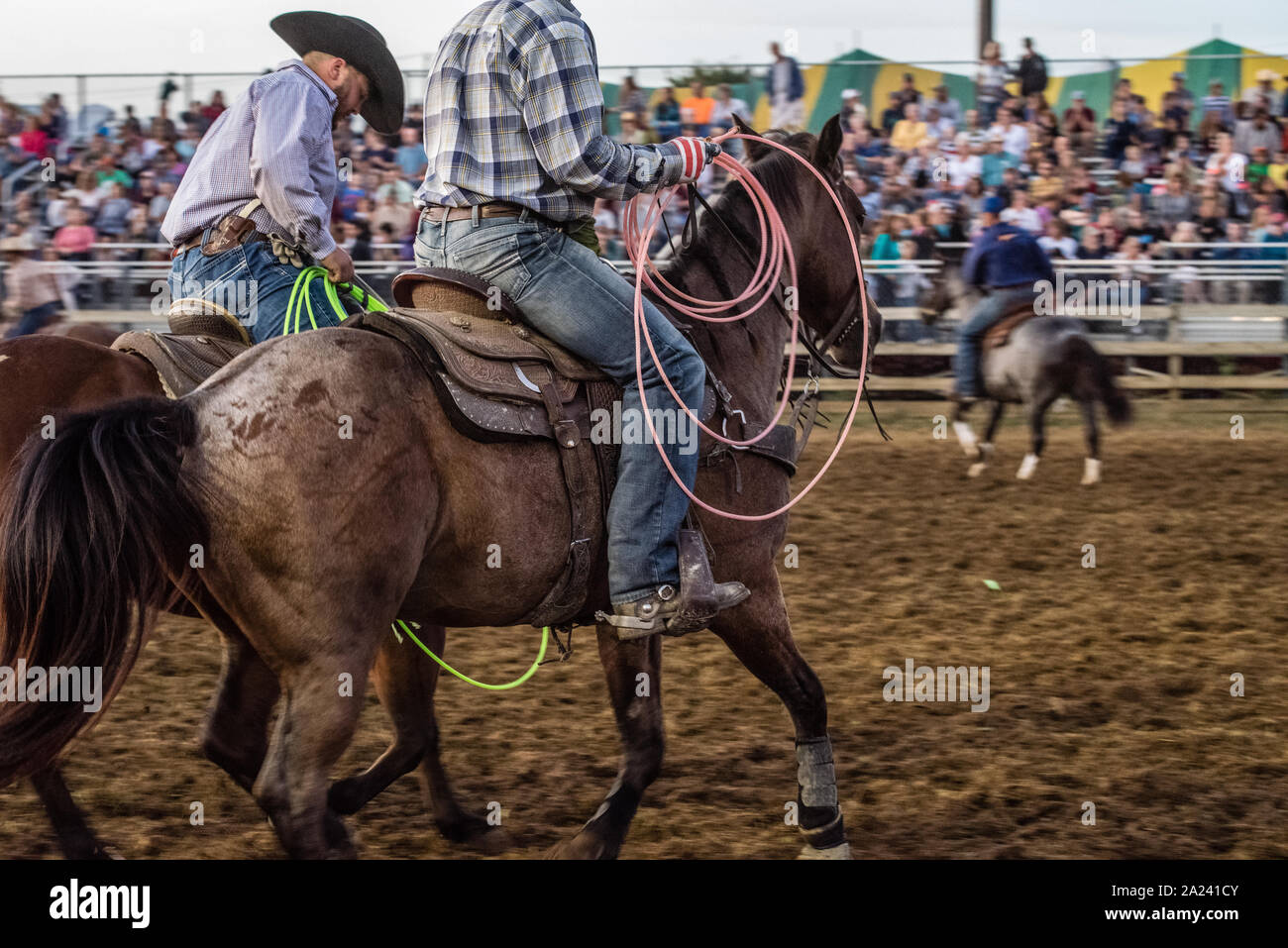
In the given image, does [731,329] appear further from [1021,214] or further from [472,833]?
Answer: [1021,214]

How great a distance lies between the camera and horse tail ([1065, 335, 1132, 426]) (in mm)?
10445

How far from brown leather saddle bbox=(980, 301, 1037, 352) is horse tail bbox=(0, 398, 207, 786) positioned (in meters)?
8.84

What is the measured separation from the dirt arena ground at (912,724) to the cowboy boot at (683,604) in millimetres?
839

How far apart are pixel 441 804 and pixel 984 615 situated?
338 centimetres

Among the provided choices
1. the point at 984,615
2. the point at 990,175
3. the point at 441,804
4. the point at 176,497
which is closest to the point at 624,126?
the point at 990,175

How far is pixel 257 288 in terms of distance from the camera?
14.6 ft

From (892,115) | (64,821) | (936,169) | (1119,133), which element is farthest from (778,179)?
(1119,133)

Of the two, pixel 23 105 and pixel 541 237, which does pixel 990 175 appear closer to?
pixel 23 105

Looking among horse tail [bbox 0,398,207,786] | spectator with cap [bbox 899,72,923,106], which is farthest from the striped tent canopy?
horse tail [bbox 0,398,207,786]

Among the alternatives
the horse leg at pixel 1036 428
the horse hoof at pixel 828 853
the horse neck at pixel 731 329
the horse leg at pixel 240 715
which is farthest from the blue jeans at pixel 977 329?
the horse leg at pixel 240 715

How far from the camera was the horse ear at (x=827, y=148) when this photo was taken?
459 cm

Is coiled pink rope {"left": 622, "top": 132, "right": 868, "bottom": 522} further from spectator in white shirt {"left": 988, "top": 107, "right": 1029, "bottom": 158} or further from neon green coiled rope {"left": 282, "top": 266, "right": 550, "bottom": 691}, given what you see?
spectator in white shirt {"left": 988, "top": 107, "right": 1029, "bottom": 158}

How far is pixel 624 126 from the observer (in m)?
15.1

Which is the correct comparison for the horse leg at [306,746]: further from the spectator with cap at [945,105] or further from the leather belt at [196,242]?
the spectator with cap at [945,105]
